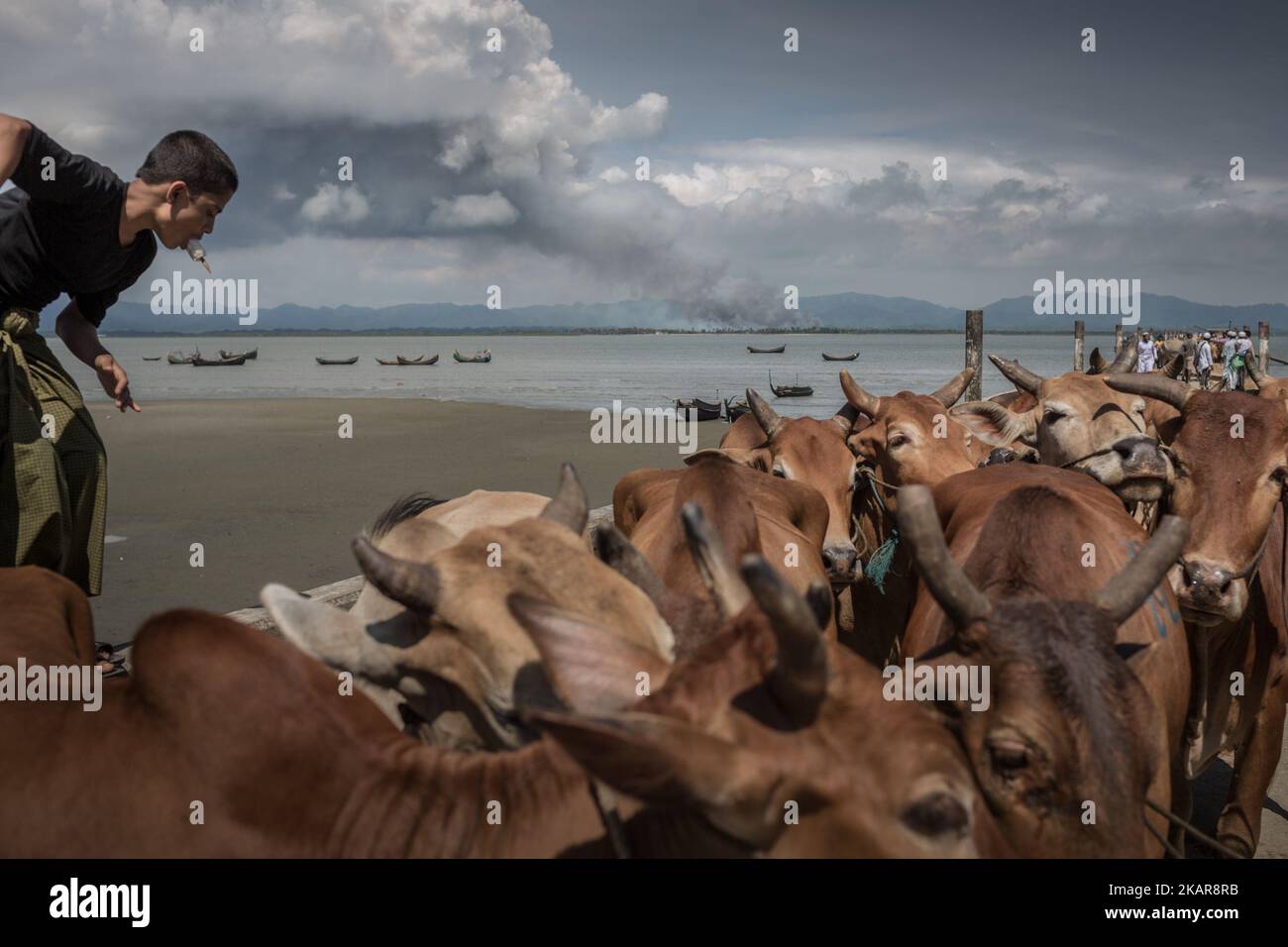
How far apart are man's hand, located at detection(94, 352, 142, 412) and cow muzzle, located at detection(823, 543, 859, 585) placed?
3.81 meters

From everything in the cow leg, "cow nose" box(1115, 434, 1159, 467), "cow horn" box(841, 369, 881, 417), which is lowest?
the cow leg

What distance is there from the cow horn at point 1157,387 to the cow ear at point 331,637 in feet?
13.9

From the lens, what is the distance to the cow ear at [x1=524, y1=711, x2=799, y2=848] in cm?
169

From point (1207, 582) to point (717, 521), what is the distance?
234 cm

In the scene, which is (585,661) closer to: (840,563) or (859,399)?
(840,563)

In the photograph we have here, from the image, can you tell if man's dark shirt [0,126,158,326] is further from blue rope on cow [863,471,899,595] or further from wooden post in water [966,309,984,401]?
wooden post in water [966,309,984,401]

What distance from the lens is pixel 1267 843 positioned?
17.9 ft

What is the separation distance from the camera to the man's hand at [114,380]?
436 centimetres

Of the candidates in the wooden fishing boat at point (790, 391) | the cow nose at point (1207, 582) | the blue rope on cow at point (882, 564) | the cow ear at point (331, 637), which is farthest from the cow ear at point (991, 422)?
the wooden fishing boat at point (790, 391)

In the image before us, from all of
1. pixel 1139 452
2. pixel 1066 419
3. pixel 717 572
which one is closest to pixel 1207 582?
pixel 1139 452

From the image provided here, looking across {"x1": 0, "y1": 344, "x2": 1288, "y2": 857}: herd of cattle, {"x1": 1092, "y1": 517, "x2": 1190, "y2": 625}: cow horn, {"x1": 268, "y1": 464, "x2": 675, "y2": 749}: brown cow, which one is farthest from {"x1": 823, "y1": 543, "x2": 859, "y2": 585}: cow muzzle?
{"x1": 268, "y1": 464, "x2": 675, "y2": 749}: brown cow

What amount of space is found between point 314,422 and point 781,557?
86.6 feet

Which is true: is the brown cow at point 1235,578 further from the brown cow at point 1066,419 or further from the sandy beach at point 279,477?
the sandy beach at point 279,477
